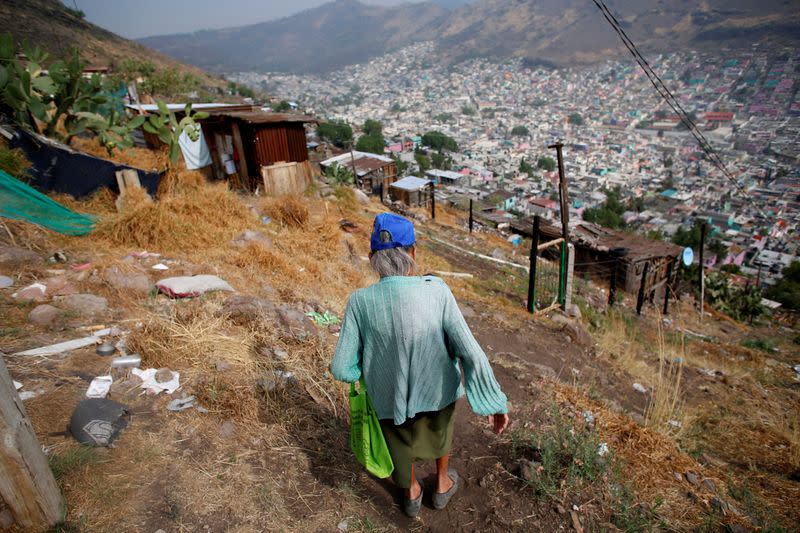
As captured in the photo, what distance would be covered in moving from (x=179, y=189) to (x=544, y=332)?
6.53 meters

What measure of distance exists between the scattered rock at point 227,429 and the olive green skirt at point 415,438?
1021 millimetres

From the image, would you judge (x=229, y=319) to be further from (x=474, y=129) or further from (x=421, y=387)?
(x=474, y=129)

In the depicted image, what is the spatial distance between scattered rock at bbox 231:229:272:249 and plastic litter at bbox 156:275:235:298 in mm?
1491

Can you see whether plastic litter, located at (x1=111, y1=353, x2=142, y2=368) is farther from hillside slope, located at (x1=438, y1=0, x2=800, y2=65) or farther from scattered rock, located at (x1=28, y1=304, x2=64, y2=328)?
hillside slope, located at (x1=438, y1=0, x2=800, y2=65)

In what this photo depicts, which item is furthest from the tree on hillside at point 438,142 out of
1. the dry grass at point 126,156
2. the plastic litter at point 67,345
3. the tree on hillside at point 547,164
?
the plastic litter at point 67,345

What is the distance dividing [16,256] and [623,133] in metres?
89.7

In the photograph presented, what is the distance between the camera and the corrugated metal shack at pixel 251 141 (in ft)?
31.2

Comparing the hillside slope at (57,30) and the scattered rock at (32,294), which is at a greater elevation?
the hillside slope at (57,30)

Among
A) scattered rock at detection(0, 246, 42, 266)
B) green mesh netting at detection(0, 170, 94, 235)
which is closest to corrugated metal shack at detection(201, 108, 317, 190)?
green mesh netting at detection(0, 170, 94, 235)

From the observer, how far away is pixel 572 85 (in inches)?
4353

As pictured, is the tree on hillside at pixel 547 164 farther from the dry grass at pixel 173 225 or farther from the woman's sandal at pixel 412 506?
the woman's sandal at pixel 412 506

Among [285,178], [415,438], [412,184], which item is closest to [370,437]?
[415,438]

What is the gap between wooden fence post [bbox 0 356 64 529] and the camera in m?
1.24

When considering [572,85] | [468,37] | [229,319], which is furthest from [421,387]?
[468,37]
